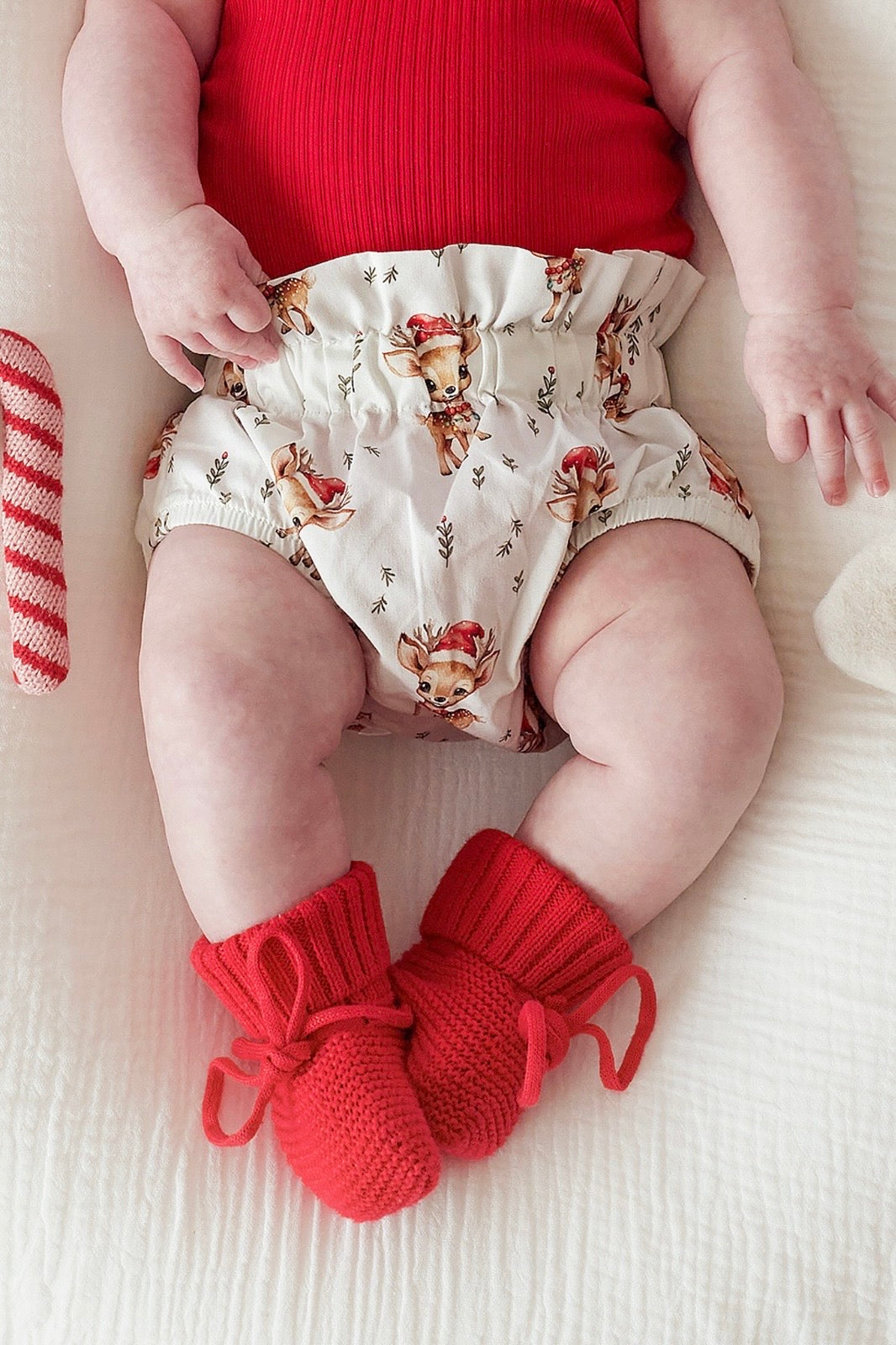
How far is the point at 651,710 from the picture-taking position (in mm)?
890

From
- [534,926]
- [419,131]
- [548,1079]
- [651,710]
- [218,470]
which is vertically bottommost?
[548,1079]

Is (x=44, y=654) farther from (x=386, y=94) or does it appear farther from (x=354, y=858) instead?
(x=386, y=94)

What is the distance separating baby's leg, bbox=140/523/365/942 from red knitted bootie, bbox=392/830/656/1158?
0.10 metres

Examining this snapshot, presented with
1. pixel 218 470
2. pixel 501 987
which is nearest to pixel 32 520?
pixel 218 470

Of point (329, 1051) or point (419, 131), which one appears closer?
point (329, 1051)

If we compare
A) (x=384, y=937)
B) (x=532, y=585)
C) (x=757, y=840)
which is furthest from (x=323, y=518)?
A: (x=757, y=840)

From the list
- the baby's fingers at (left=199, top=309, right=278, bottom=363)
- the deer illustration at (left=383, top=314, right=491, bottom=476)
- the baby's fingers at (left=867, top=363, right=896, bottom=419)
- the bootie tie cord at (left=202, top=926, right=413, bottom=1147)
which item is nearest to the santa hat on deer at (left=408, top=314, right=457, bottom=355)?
the deer illustration at (left=383, top=314, right=491, bottom=476)

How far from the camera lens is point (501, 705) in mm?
967

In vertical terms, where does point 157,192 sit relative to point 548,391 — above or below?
above

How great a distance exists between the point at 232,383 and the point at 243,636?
9.6 inches

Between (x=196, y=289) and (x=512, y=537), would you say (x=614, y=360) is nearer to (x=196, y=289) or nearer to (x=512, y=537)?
(x=512, y=537)

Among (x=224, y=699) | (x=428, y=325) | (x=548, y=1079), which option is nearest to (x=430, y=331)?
(x=428, y=325)

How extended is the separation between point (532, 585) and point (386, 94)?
41 centimetres

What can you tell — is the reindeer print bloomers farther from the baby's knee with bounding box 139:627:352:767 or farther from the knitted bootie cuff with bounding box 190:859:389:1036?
the knitted bootie cuff with bounding box 190:859:389:1036
